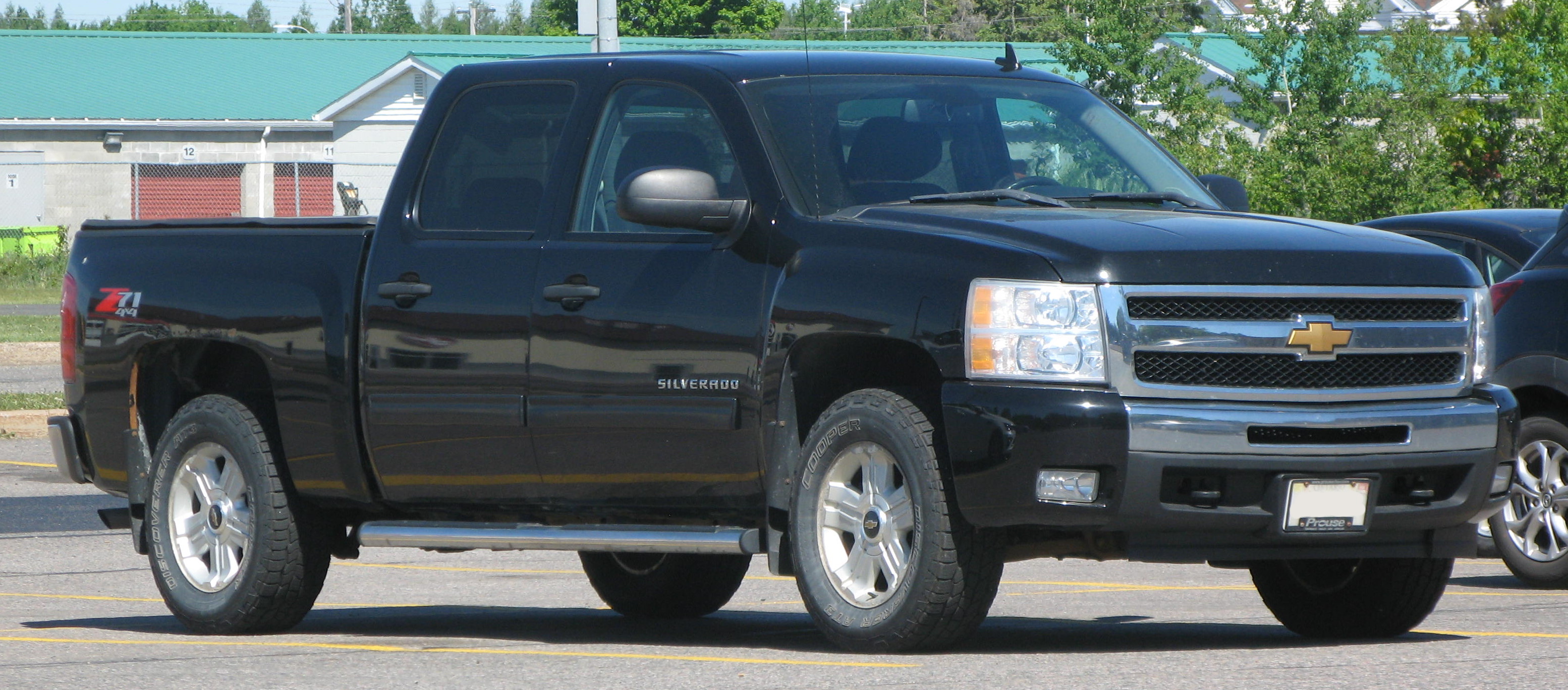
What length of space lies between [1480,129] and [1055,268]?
89.4 ft

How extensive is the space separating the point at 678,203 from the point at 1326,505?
2054mm

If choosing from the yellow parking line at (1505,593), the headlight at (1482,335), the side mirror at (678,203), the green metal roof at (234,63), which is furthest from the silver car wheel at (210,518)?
the green metal roof at (234,63)

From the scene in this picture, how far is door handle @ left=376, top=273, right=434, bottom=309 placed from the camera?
25.1 feet

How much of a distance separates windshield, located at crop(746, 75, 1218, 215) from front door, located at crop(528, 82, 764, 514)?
235mm

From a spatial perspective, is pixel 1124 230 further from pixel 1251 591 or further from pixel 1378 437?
pixel 1251 591

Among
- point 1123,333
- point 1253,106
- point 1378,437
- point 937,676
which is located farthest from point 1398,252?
point 1253,106

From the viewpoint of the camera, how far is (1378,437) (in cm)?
636

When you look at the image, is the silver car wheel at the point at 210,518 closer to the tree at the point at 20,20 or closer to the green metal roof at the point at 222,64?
the green metal roof at the point at 222,64

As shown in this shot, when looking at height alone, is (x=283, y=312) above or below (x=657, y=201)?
below

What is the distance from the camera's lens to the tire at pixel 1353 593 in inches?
286

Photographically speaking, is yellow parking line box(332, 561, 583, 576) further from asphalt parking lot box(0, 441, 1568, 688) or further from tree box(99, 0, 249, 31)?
tree box(99, 0, 249, 31)

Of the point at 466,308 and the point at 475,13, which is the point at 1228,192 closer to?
the point at 466,308

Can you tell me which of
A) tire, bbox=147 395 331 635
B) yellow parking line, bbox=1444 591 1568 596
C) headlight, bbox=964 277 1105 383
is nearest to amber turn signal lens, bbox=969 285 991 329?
headlight, bbox=964 277 1105 383

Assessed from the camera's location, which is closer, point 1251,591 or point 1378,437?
point 1378,437
